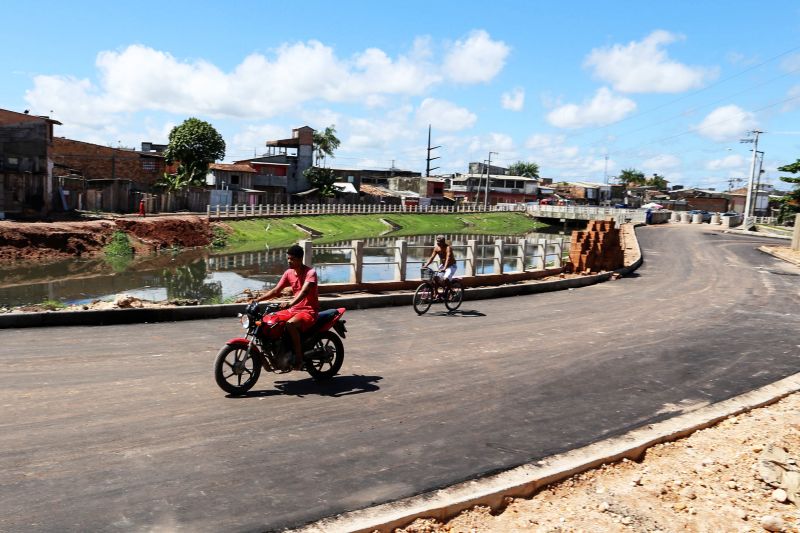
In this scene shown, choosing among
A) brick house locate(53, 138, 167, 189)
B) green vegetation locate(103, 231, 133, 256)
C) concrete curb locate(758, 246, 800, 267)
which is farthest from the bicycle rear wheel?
brick house locate(53, 138, 167, 189)

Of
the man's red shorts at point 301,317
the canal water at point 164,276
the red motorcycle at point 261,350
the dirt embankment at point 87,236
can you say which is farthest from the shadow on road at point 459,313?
the dirt embankment at point 87,236

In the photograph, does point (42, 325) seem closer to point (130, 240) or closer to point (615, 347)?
point (615, 347)

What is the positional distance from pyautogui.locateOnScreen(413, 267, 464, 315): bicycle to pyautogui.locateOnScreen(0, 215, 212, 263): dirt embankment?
28.3 metres

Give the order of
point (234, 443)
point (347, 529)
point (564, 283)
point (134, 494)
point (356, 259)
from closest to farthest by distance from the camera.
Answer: point (347, 529)
point (134, 494)
point (234, 443)
point (356, 259)
point (564, 283)

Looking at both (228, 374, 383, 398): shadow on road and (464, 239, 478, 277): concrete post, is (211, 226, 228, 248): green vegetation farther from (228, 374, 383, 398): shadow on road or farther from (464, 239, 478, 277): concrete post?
(228, 374, 383, 398): shadow on road

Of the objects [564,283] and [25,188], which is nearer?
[564,283]

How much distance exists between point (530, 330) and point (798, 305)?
34.1 ft

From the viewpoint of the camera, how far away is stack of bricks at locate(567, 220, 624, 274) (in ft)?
76.4

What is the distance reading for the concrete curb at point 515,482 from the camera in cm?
475

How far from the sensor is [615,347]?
1152 centimetres

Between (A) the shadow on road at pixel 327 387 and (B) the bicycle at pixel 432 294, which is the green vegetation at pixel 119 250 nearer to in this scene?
(B) the bicycle at pixel 432 294

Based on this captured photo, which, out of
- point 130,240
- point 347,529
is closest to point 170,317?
point 347,529

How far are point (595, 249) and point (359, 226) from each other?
44142 mm

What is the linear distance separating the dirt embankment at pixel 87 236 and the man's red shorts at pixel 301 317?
3165 cm
